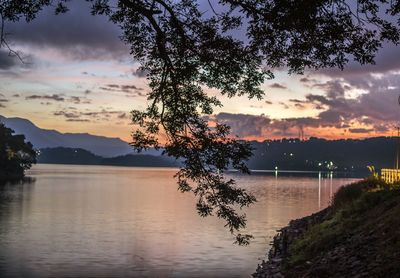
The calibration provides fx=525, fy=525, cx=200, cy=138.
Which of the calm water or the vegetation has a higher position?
the vegetation

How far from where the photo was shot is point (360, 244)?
17.7 m

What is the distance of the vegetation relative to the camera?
1451cm

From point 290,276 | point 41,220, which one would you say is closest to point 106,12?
point 290,276

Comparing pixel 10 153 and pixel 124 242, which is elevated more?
pixel 10 153

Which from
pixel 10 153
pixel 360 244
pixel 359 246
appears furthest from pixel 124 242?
pixel 10 153

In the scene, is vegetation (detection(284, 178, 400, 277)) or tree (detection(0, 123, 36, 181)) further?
tree (detection(0, 123, 36, 181))

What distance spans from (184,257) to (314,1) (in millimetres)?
31128

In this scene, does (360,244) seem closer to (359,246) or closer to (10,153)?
(359,246)

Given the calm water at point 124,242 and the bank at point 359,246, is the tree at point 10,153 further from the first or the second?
the bank at point 359,246

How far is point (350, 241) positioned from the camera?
19.2 m

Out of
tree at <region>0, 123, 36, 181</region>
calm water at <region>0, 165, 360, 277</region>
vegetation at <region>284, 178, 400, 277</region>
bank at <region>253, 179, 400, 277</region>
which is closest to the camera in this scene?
bank at <region>253, 179, 400, 277</region>

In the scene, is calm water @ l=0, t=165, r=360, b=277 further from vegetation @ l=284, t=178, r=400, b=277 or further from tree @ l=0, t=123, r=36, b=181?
tree @ l=0, t=123, r=36, b=181

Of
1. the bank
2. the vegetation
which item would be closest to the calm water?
the bank

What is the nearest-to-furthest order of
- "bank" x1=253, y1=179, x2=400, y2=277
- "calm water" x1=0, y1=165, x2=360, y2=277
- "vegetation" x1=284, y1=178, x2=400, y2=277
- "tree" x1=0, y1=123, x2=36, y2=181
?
1. "bank" x1=253, y1=179, x2=400, y2=277
2. "vegetation" x1=284, y1=178, x2=400, y2=277
3. "calm water" x1=0, y1=165, x2=360, y2=277
4. "tree" x1=0, y1=123, x2=36, y2=181
